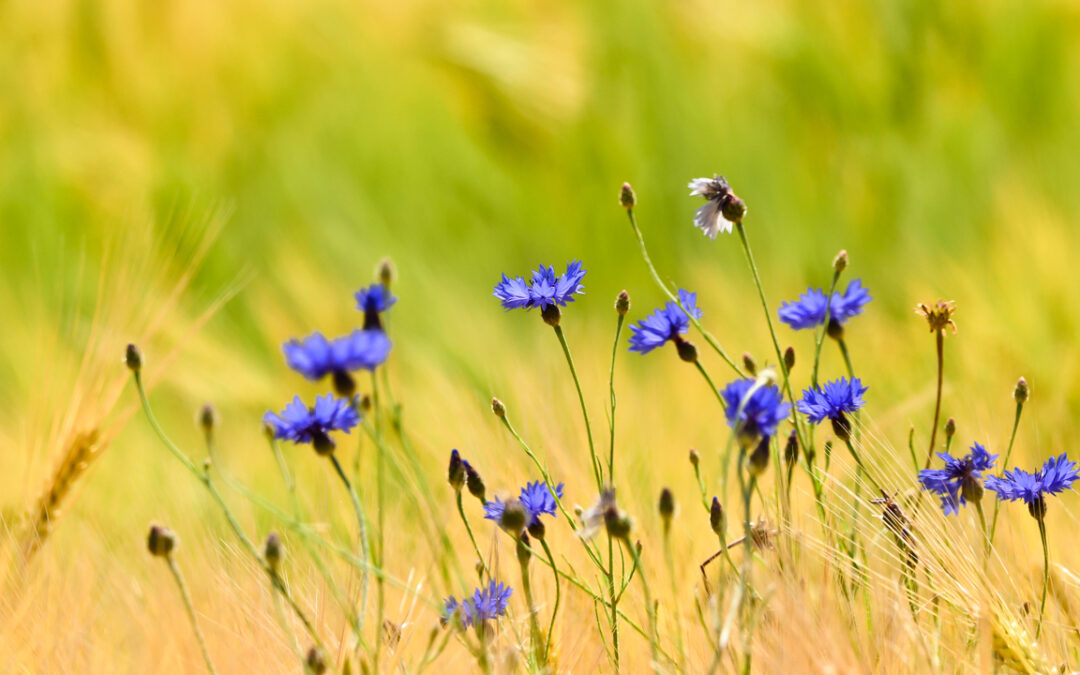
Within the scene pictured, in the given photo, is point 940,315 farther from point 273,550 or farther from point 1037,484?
point 273,550

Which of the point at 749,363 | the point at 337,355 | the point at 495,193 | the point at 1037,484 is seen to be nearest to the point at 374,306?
the point at 337,355

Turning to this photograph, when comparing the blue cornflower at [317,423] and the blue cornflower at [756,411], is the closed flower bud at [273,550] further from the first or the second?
the blue cornflower at [756,411]

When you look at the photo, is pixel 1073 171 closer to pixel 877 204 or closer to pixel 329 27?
pixel 877 204

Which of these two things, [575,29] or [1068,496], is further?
[575,29]

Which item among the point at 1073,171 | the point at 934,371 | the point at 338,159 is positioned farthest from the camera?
the point at 338,159

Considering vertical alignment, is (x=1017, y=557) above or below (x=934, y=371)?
below

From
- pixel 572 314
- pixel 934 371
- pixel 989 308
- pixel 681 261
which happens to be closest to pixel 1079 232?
pixel 989 308

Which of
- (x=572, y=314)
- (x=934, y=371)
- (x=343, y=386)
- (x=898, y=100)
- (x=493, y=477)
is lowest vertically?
(x=343, y=386)
